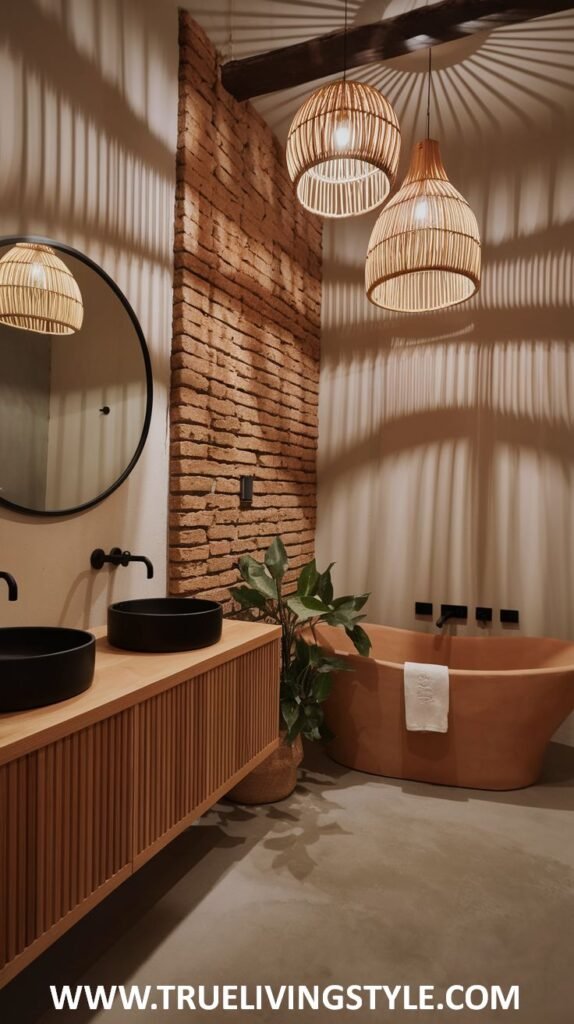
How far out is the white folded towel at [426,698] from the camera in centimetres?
262

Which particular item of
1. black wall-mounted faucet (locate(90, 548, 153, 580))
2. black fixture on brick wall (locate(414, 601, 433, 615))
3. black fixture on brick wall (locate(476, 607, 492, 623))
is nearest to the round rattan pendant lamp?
black wall-mounted faucet (locate(90, 548, 153, 580))

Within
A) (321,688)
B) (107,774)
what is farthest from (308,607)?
(107,774)

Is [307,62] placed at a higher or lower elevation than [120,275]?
higher

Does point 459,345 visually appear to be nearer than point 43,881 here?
No

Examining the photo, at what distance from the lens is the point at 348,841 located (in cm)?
222

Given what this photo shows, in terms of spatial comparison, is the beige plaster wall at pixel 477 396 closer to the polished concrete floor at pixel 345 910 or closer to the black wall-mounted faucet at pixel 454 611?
the black wall-mounted faucet at pixel 454 611

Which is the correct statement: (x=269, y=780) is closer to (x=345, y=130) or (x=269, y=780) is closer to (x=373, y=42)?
(x=345, y=130)

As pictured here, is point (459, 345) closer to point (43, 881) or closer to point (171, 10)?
point (171, 10)

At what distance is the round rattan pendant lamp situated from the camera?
1.69 meters

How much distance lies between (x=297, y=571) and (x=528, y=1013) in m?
2.45

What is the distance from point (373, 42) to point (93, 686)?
284 cm

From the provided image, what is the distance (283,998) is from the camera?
1.48 metres

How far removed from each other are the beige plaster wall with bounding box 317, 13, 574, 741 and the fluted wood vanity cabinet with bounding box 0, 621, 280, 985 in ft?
6.70

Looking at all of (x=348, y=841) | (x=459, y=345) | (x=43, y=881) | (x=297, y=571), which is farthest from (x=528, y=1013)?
(x=459, y=345)
